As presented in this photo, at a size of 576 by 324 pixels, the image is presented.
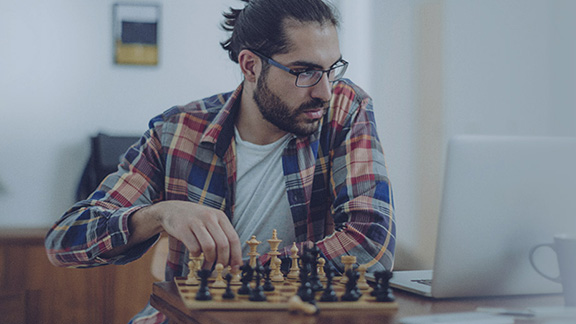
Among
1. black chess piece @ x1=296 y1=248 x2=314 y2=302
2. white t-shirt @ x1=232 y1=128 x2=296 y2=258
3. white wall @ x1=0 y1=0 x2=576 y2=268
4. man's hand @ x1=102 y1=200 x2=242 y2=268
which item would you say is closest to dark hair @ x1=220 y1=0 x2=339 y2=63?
white t-shirt @ x1=232 y1=128 x2=296 y2=258

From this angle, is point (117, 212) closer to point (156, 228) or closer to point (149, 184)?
point (156, 228)

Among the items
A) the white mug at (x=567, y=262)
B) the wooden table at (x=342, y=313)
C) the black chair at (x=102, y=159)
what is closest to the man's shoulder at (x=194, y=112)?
the wooden table at (x=342, y=313)

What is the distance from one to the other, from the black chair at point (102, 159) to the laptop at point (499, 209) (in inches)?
110

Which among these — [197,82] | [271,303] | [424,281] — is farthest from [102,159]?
[271,303]

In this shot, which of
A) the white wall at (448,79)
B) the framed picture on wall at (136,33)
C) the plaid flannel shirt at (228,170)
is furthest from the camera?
the framed picture on wall at (136,33)

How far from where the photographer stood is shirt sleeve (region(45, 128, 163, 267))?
1.40m

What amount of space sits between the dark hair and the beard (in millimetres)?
137

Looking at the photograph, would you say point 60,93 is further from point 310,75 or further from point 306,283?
point 306,283

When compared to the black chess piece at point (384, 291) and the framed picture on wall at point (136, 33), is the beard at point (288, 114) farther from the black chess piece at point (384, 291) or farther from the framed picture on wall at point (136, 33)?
the framed picture on wall at point (136, 33)

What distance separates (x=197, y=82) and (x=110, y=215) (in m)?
2.60

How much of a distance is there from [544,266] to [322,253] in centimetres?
48

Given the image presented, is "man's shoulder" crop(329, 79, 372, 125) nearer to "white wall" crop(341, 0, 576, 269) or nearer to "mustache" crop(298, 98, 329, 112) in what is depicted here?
"mustache" crop(298, 98, 329, 112)

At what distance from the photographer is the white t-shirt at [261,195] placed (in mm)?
1651

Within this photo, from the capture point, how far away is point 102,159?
350cm
